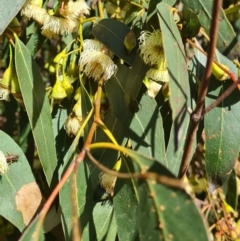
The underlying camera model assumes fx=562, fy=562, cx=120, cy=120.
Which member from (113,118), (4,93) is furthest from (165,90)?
(4,93)

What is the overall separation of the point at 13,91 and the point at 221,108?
48 centimetres

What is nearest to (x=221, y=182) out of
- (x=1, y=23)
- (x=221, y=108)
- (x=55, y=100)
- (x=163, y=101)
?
(x=221, y=108)

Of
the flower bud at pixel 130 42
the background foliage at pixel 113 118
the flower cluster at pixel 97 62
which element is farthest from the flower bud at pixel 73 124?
the flower bud at pixel 130 42

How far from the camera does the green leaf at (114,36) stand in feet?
4.04

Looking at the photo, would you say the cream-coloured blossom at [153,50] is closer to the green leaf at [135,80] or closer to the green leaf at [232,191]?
the green leaf at [135,80]

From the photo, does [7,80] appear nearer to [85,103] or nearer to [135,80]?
[85,103]

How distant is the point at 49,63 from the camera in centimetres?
156

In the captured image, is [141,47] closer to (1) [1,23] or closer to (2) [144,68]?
(2) [144,68]

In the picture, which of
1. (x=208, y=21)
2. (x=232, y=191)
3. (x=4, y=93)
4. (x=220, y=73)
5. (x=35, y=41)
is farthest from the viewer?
(x=232, y=191)

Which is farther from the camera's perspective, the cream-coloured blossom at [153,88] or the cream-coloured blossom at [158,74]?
the cream-coloured blossom at [153,88]

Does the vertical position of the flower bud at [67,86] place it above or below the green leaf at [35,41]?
above

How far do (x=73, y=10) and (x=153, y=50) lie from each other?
0.31 metres

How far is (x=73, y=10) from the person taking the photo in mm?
1371

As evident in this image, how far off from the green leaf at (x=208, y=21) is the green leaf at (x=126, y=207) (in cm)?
31
